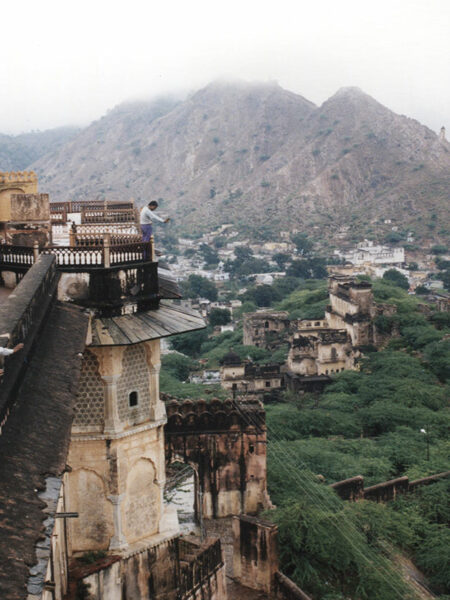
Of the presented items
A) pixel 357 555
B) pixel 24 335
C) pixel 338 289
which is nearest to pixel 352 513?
pixel 357 555

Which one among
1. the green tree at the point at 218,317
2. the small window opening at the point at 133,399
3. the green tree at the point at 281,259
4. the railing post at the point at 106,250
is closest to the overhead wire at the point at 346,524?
the small window opening at the point at 133,399

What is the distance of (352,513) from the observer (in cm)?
1845

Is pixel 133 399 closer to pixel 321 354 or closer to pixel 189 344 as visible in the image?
pixel 321 354

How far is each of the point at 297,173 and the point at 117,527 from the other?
485 ft

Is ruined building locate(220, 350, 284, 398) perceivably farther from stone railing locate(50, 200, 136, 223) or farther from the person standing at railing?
the person standing at railing

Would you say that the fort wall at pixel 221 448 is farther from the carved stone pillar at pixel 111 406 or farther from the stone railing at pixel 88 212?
the carved stone pillar at pixel 111 406

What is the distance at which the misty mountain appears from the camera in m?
136

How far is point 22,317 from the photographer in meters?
6.39

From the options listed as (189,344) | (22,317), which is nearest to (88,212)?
(22,317)

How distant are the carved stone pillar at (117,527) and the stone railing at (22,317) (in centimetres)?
306

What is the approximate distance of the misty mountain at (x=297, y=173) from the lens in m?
136

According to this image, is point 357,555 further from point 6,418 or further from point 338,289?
point 338,289

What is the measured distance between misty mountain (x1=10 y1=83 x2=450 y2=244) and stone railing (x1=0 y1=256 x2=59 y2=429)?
118m

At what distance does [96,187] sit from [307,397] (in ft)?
503
